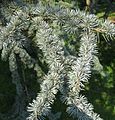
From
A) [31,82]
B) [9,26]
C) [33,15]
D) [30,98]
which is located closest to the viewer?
[9,26]

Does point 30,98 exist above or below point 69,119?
above

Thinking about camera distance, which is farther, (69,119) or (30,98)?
(69,119)

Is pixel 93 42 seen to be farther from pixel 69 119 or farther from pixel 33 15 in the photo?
pixel 69 119

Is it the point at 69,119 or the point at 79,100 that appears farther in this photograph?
the point at 69,119

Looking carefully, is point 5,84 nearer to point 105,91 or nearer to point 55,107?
point 55,107

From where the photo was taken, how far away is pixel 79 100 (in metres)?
1.51

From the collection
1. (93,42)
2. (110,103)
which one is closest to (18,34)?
(93,42)

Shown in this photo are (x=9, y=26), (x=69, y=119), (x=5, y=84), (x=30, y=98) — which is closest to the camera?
(x=9, y=26)

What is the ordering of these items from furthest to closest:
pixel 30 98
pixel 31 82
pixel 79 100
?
pixel 31 82, pixel 30 98, pixel 79 100

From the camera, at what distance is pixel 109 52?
6.76 m

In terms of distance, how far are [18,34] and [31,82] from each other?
2735 millimetres

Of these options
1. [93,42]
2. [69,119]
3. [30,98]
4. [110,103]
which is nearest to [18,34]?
[93,42]

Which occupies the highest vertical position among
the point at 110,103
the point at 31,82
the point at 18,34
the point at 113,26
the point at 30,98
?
the point at 113,26

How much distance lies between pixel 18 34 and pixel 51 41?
0.24 metres
